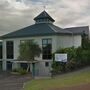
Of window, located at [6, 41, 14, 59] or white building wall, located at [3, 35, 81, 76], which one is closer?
white building wall, located at [3, 35, 81, 76]

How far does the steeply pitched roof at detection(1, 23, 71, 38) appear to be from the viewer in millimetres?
41844

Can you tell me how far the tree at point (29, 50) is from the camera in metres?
40.3

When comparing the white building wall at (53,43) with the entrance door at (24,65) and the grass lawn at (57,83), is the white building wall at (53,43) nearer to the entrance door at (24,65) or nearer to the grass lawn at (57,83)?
the entrance door at (24,65)

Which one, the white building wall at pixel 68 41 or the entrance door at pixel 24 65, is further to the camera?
the entrance door at pixel 24 65

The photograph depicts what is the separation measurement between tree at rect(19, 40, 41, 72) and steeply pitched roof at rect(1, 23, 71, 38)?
210cm

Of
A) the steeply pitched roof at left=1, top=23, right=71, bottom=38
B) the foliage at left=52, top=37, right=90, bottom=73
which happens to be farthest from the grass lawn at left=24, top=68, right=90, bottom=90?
the steeply pitched roof at left=1, top=23, right=71, bottom=38

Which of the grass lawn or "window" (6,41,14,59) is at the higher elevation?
"window" (6,41,14,59)

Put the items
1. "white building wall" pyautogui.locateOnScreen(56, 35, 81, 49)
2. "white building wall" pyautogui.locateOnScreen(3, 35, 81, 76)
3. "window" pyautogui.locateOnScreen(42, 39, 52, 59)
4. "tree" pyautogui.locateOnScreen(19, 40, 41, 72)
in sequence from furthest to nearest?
"white building wall" pyautogui.locateOnScreen(56, 35, 81, 49) < "window" pyautogui.locateOnScreen(42, 39, 52, 59) < "white building wall" pyautogui.locateOnScreen(3, 35, 81, 76) < "tree" pyautogui.locateOnScreen(19, 40, 41, 72)

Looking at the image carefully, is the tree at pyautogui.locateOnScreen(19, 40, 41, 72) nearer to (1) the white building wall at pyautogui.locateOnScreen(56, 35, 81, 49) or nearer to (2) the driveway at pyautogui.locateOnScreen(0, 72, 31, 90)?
(1) the white building wall at pyautogui.locateOnScreen(56, 35, 81, 49)

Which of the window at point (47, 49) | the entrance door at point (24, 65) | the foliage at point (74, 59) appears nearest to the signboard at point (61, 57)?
the foliage at point (74, 59)

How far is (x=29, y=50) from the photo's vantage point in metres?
40.3

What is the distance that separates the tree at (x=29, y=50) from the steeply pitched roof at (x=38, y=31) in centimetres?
210

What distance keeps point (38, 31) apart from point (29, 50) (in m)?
4.57

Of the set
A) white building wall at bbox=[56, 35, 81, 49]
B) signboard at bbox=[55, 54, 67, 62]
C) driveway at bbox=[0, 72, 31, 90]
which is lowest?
driveway at bbox=[0, 72, 31, 90]
